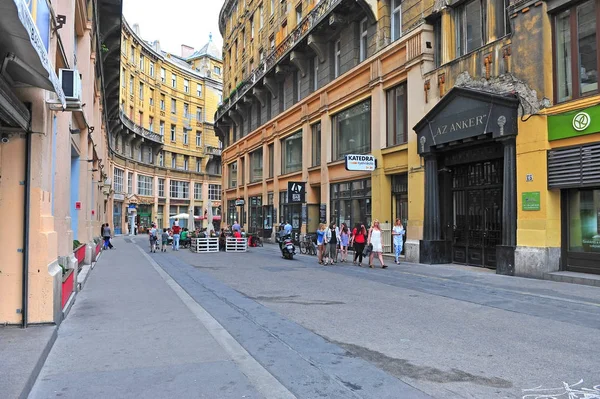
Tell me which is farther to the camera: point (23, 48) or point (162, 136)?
point (162, 136)

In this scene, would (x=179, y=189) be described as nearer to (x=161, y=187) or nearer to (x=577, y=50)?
(x=161, y=187)

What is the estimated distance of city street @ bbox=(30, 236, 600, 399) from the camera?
466 centimetres

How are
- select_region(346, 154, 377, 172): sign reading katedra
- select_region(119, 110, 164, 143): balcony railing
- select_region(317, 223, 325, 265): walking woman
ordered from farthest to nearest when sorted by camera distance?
select_region(119, 110, 164, 143): balcony railing, select_region(346, 154, 377, 172): sign reading katedra, select_region(317, 223, 325, 265): walking woman

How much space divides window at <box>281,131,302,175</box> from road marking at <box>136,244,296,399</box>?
21089 mm

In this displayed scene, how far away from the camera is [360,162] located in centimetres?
1980

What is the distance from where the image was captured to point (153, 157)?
60.7 m

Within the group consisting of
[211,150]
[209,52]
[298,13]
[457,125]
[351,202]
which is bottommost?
[351,202]

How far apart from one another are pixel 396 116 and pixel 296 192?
834 centimetres

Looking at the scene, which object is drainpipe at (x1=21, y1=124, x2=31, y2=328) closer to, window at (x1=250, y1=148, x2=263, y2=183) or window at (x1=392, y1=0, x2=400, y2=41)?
window at (x1=392, y1=0, x2=400, y2=41)

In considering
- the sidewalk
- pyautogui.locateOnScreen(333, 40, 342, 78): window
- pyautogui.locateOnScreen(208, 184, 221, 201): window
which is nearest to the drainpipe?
the sidewalk

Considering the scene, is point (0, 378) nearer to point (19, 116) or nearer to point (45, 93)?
point (19, 116)

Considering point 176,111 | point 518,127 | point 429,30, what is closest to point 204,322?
point 518,127

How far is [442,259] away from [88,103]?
1359 centimetres

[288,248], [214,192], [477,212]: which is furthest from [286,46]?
[214,192]
